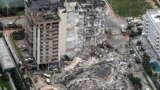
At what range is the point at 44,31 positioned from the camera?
64.1 metres

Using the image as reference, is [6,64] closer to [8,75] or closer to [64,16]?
[8,75]

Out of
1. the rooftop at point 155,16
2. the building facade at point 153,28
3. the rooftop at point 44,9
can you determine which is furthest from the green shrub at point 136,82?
the rooftop at point 44,9

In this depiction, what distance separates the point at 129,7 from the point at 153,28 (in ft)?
37.7

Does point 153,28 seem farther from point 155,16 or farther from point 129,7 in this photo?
point 129,7

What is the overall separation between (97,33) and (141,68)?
22.1 ft

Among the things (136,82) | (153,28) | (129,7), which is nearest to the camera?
(136,82)

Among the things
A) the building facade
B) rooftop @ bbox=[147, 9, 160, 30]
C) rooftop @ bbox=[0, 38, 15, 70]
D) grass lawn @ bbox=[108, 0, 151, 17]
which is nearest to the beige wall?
rooftop @ bbox=[0, 38, 15, 70]

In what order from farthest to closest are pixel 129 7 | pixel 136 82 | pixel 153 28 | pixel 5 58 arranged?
pixel 129 7
pixel 153 28
pixel 5 58
pixel 136 82

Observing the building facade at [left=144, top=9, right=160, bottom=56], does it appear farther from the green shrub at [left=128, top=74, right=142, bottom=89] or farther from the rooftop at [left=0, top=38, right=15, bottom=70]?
the rooftop at [left=0, top=38, right=15, bottom=70]

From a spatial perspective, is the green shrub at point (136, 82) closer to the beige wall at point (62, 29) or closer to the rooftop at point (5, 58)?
the beige wall at point (62, 29)

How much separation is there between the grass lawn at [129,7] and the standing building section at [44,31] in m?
13.6

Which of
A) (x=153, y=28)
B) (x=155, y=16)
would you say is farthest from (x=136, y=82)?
(x=155, y=16)

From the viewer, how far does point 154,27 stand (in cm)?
6775

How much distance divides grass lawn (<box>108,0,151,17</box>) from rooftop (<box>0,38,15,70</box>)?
17.5 metres
